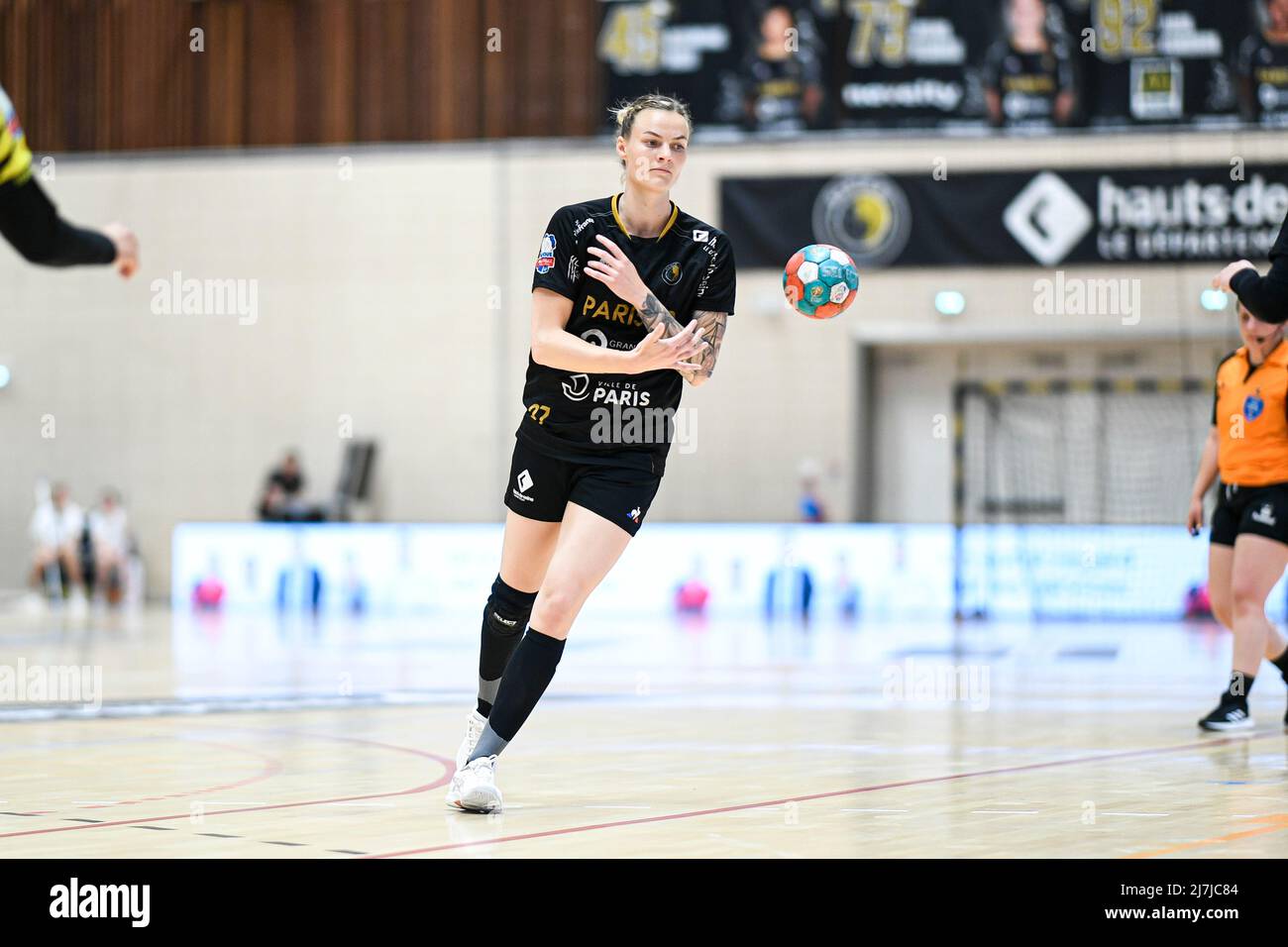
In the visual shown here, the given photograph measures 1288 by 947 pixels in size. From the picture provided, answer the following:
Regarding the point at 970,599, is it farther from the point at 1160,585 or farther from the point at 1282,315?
the point at 1282,315

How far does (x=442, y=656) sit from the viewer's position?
14.1 metres

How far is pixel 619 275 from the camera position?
5.80 m

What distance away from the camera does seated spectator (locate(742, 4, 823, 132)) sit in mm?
23406

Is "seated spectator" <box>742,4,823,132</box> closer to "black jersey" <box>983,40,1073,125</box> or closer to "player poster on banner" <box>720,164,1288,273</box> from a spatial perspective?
"player poster on banner" <box>720,164,1288,273</box>

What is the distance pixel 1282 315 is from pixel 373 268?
2083 centimetres

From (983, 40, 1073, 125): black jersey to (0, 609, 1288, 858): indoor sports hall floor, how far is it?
10.4 metres

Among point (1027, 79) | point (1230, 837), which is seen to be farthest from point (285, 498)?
point (1230, 837)

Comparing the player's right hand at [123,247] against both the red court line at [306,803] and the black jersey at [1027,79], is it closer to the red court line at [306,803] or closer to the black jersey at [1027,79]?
the red court line at [306,803]

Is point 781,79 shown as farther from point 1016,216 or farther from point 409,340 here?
point 409,340

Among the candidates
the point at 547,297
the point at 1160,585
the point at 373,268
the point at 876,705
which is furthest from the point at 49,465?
the point at 547,297

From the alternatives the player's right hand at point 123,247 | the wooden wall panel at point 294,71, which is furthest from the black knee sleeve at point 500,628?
the wooden wall panel at point 294,71

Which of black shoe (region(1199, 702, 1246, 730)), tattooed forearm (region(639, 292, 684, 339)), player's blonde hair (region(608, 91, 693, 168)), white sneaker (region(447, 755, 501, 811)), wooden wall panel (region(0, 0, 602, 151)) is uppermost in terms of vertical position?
wooden wall panel (region(0, 0, 602, 151))

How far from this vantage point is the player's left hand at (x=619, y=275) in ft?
19.0

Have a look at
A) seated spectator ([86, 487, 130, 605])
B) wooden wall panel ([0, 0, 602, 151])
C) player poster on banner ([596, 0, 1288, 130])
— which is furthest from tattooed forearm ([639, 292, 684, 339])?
seated spectator ([86, 487, 130, 605])
